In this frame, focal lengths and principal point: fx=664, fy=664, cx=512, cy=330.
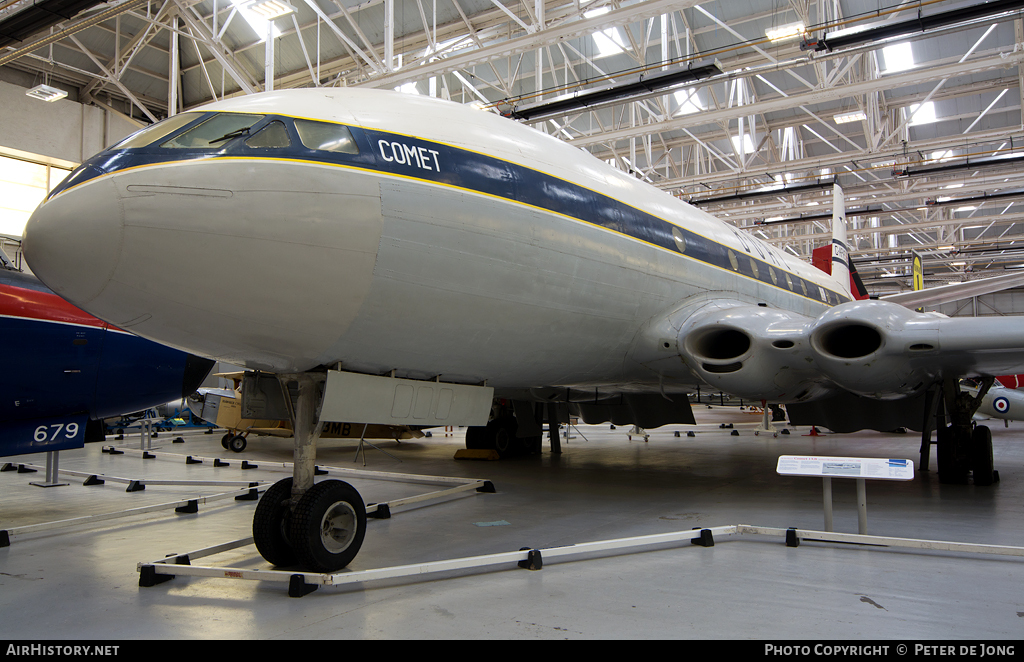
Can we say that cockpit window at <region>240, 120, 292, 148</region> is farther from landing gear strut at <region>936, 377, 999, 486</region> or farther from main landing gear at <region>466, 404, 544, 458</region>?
main landing gear at <region>466, 404, 544, 458</region>

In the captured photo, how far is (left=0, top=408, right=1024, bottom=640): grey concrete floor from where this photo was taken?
3305 millimetres

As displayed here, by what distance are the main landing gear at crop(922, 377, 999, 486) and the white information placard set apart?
12.3 ft

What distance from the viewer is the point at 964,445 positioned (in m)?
8.16

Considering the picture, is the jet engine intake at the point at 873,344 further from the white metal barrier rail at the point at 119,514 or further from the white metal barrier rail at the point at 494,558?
the white metal barrier rail at the point at 119,514

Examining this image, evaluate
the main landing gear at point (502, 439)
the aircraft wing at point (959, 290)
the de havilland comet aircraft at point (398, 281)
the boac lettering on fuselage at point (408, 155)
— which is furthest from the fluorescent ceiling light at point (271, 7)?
the aircraft wing at point (959, 290)

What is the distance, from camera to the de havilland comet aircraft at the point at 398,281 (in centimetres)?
366

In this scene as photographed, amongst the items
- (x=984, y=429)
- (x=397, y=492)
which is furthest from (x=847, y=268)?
(x=397, y=492)

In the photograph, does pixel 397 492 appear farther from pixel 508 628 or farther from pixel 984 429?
pixel 984 429

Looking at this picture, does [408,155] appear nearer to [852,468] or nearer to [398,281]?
[398,281]

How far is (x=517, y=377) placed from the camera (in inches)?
223

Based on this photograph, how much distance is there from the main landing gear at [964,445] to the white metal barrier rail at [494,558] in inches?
151

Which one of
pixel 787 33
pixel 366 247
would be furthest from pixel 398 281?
pixel 787 33

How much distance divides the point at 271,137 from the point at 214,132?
13.2 inches

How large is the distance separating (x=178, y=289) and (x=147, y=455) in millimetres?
9889
